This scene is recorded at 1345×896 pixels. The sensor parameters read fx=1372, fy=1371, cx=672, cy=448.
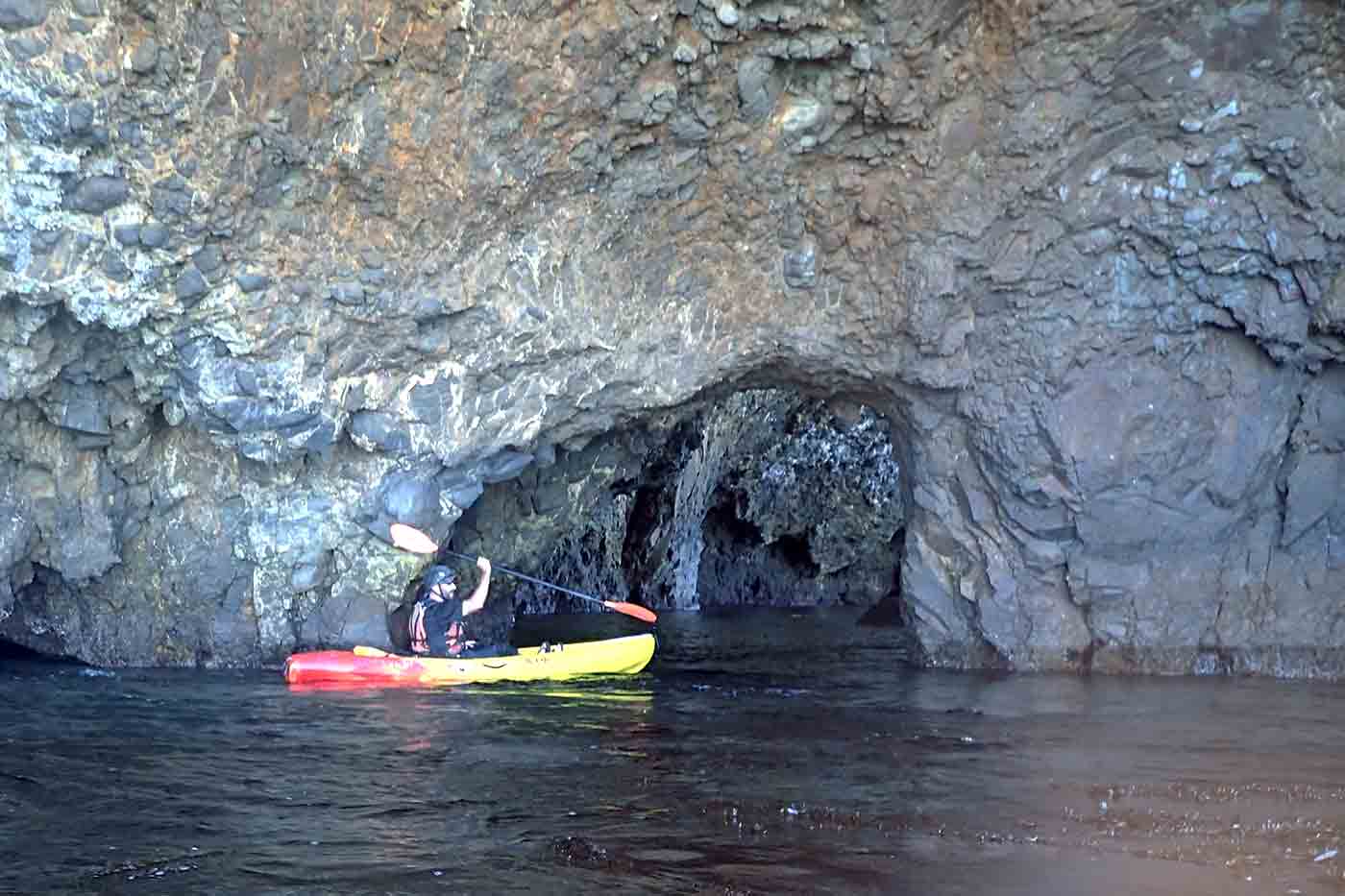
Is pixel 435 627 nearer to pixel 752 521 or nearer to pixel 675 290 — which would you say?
pixel 675 290

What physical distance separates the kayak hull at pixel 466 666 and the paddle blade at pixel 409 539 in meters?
0.91

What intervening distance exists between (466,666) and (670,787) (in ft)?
15.1

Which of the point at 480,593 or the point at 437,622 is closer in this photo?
the point at 437,622

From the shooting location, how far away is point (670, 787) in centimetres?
751

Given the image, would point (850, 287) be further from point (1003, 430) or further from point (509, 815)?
point (509, 815)

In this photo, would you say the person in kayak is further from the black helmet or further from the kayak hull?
the kayak hull

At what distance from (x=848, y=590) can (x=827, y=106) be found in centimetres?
1677

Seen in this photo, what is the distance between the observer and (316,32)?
30.2 feet

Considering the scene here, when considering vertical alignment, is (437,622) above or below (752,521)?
below

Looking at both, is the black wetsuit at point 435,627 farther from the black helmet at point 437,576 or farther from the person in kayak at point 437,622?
the black helmet at point 437,576

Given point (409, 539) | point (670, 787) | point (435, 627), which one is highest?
point (409, 539)

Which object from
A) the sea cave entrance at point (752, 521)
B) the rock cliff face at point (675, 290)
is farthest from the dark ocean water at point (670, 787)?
the sea cave entrance at point (752, 521)

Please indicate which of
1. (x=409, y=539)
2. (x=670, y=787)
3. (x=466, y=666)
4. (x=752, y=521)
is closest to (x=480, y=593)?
(x=466, y=666)

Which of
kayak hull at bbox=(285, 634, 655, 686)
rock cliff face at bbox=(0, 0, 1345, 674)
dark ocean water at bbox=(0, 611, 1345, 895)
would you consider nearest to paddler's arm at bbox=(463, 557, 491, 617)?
kayak hull at bbox=(285, 634, 655, 686)
